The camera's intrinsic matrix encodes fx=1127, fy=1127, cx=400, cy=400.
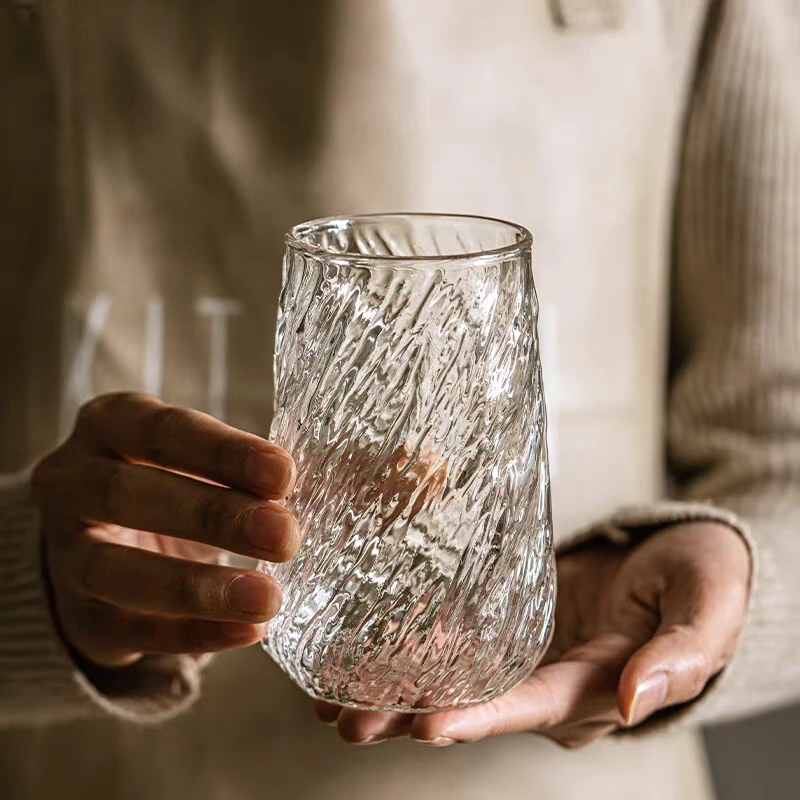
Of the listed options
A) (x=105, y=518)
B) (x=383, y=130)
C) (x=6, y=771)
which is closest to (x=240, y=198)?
(x=383, y=130)

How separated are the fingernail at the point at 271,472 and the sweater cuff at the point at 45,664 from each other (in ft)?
0.57

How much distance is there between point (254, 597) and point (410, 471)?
60 mm

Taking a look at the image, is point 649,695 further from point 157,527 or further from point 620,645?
point 157,527

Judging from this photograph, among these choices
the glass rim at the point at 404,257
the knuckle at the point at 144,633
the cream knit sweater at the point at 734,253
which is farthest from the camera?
the cream knit sweater at the point at 734,253

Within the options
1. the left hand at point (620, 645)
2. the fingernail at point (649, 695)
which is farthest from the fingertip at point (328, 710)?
the fingernail at point (649, 695)

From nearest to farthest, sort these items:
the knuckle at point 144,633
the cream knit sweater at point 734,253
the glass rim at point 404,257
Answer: the glass rim at point 404,257 < the knuckle at point 144,633 < the cream knit sweater at point 734,253

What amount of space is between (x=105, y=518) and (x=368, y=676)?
4.6 inches

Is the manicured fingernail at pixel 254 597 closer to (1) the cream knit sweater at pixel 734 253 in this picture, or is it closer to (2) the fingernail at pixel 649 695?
(2) the fingernail at pixel 649 695

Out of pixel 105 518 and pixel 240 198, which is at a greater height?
pixel 240 198

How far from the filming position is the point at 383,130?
58 cm

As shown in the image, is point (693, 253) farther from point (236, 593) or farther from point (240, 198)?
point (236, 593)

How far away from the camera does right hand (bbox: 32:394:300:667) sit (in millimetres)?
336

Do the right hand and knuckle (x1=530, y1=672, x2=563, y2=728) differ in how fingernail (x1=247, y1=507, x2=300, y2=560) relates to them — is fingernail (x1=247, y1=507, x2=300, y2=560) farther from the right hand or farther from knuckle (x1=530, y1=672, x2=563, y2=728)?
knuckle (x1=530, y1=672, x2=563, y2=728)

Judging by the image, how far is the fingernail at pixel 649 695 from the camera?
37cm
